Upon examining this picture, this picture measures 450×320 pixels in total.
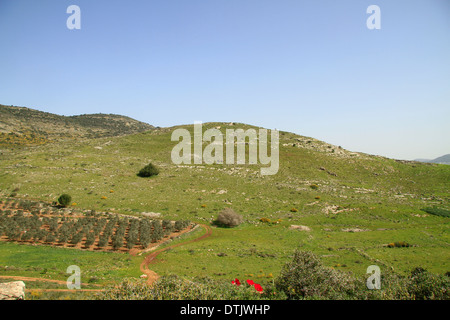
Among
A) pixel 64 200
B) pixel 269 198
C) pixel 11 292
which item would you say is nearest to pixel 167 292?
Result: pixel 11 292

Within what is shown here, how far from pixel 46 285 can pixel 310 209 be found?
42.2 m

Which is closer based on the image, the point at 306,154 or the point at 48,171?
the point at 48,171

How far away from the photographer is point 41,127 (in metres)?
152

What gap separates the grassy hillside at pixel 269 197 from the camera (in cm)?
2931

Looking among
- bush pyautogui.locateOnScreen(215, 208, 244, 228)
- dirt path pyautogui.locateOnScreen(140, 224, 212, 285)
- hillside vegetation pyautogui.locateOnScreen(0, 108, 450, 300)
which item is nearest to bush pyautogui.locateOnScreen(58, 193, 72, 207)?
hillside vegetation pyautogui.locateOnScreen(0, 108, 450, 300)

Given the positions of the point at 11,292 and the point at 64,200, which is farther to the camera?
the point at 64,200

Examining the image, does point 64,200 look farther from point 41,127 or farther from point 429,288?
point 41,127

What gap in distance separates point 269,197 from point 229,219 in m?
16.2

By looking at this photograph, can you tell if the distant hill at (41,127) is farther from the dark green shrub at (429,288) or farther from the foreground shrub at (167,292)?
the dark green shrub at (429,288)

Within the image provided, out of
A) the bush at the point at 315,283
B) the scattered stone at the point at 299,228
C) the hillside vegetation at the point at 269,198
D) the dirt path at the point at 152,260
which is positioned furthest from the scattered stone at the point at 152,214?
the bush at the point at 315,283

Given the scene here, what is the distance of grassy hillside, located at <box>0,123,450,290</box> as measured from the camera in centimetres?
2931
